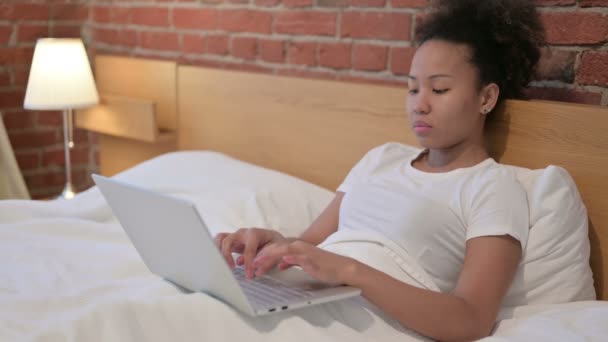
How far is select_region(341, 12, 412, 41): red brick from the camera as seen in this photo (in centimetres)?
194

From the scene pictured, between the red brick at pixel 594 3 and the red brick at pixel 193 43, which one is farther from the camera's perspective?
the red brick at pixel 193 43

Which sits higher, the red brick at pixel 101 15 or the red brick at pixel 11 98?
the red brick at pixel 101 15

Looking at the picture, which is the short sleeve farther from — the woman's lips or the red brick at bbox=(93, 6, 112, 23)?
the red brick at bbox=(93, 6, 112, 23)

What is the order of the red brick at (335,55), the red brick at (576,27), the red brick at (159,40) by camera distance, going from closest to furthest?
the red brick at (576,27), the red brick at (335,55), the red brick at (159,40)

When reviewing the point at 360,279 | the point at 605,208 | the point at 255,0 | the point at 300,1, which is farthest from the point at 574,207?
the point at 255,0

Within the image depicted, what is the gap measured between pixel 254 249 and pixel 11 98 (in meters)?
2.00

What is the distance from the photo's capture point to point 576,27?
1559 millimetres

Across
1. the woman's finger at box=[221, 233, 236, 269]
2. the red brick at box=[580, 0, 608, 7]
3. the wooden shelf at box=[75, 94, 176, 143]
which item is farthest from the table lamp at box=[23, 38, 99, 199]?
the red brick at box=[580, 0, 608, 7]

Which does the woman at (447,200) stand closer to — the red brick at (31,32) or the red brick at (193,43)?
the red brick at (193,43)

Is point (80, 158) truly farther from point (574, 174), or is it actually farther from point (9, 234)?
point (574, 174)

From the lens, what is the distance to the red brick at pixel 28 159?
2945 millimetres

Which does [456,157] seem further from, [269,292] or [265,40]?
[265,40]

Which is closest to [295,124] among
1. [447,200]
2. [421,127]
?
[421,127]

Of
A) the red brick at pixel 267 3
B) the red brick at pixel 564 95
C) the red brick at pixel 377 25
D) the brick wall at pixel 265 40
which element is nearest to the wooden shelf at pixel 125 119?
the brick wall at pixel 265 40
